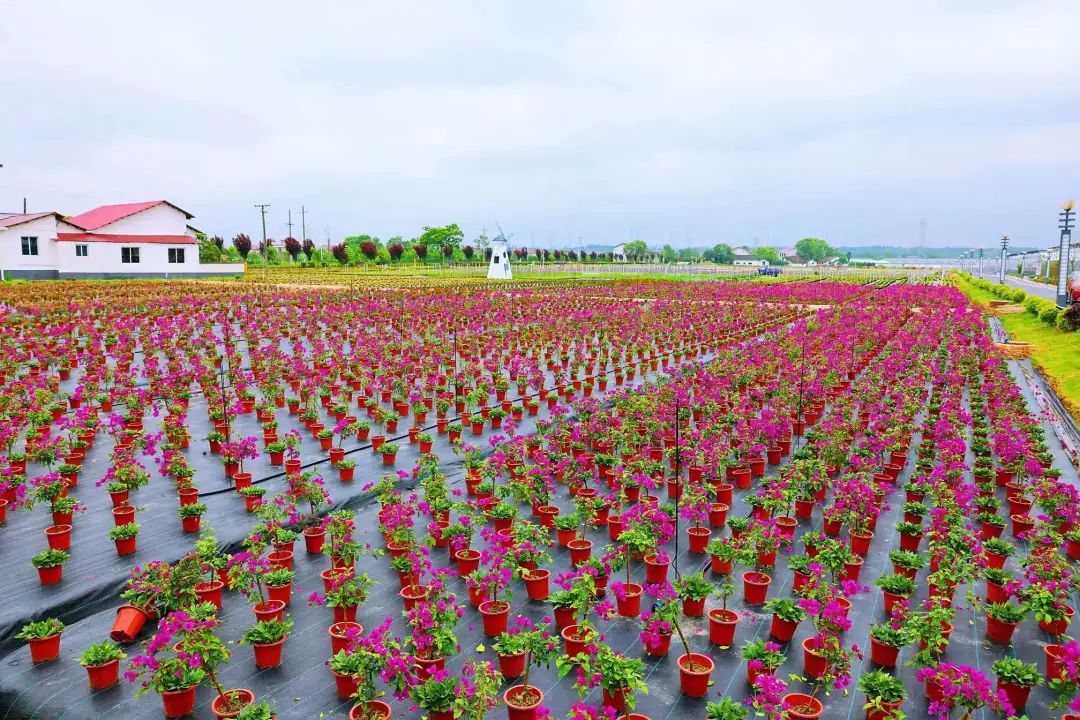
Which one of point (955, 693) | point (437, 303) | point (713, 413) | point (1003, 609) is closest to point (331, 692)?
point (955, 693)

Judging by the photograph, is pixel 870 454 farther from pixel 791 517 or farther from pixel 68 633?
pixel 68 633

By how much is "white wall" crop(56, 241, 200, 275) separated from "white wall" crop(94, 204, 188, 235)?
228 centimetres

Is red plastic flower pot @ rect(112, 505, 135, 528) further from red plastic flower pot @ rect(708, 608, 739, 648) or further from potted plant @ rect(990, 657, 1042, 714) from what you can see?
potted plant @ rect(990, 657, 1042, 714)

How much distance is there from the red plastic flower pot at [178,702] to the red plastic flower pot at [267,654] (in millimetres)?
554

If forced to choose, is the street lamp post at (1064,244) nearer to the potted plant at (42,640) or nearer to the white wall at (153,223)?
the potted plant at (42,640)

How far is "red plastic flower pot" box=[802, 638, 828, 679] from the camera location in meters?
5.10

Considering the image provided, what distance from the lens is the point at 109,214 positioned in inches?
1997

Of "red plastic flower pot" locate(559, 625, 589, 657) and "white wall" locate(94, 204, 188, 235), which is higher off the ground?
"white wall" locate(94, 204, 188, 235)

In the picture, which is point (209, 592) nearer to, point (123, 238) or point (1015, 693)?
point (1015, 693)

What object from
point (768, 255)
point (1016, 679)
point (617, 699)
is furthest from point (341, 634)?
point (768, 255)

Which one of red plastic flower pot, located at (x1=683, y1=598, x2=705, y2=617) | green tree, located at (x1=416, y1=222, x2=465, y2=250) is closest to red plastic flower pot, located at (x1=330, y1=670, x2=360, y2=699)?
red plastic flower pot, located at (x1=683, y1=598, x2=705, y2=617)

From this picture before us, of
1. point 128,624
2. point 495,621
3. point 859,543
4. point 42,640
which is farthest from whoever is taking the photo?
point 859,543

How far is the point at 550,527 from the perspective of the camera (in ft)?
25.9

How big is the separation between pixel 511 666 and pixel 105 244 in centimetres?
5190
